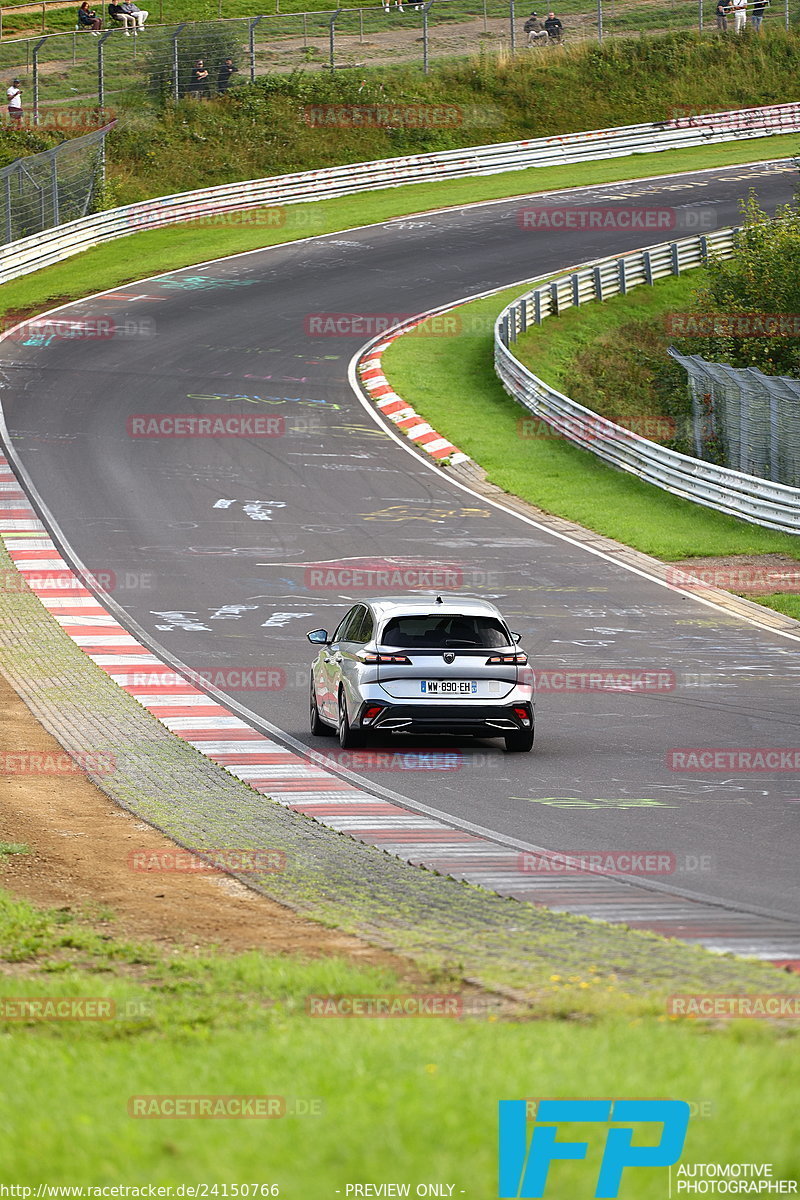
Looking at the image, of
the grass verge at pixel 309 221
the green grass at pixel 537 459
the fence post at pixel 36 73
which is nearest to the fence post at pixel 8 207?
the grass verge at pixel 309 221

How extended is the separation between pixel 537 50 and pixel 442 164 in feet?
35.1

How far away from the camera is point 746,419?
32.0m

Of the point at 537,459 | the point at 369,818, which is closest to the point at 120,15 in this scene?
the point at 537,459

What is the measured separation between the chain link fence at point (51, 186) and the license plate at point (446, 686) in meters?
37.4

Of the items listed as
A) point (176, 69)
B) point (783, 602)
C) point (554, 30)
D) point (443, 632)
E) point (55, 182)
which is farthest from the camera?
point (554, 30)

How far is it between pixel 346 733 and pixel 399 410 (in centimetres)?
2275

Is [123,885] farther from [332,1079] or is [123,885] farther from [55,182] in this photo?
[55,182]

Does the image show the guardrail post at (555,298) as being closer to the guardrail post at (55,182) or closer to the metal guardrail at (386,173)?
the metal guardrail at (386,173)

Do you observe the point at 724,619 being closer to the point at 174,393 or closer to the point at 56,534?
the point at 56,534

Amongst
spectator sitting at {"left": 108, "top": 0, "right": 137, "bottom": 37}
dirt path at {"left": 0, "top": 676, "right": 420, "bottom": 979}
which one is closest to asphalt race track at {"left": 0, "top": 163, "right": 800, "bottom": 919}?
dirt path at {"left": 0, "top": 676, "right": 420, "bottom": 979}

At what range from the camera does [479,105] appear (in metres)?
65.8

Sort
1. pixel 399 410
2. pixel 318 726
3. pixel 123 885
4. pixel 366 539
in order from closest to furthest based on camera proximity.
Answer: pixel 123 885 < pixel 318 726 < pixel 366 539 < pixel 399 410

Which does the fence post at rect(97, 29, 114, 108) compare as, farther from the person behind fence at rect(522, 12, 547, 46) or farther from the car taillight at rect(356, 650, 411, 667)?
the car taillight at rect(356, 650, 411, 667)

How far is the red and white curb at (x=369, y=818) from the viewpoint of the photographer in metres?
8.33
